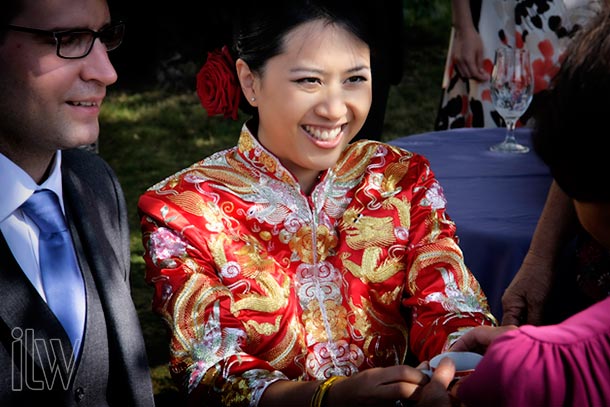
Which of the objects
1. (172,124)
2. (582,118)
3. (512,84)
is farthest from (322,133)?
(172,124)

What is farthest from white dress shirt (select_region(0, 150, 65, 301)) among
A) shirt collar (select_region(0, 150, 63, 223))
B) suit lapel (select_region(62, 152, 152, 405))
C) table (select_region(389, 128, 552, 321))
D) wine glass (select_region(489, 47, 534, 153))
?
wine glass (select_region(489, 47, 534, 153))

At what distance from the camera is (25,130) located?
6.16ft

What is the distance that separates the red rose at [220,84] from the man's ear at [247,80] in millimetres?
53

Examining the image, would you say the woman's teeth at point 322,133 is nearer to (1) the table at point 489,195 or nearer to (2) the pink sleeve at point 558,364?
(1) the table at point 489,195

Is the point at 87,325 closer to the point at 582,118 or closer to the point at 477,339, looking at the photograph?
the point at 477,339

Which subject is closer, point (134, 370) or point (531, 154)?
point (134, 370)

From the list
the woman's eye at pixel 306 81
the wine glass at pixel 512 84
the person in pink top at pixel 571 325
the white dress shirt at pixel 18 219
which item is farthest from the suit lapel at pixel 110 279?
the wine glass at pixel 512 84

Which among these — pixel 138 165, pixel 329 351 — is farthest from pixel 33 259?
pixel 138 165

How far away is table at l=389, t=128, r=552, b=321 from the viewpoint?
8.01 ft

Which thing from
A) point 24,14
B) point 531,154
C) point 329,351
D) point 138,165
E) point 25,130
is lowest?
point 138,165

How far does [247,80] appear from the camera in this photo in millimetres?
2303

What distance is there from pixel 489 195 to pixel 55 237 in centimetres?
129

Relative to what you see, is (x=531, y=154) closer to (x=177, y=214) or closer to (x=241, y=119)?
(x=177, y=214)

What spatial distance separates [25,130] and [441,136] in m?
1.74
